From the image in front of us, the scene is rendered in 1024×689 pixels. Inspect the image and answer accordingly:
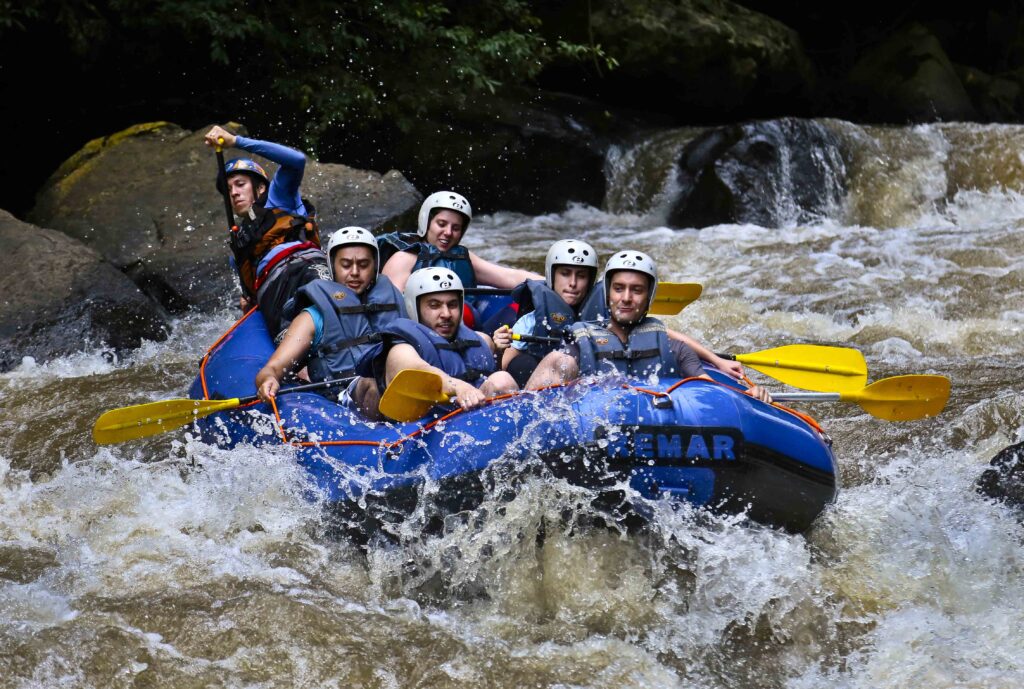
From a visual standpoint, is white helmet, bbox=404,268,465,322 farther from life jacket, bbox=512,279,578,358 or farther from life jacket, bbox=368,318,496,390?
life jacket, bbox=512,279,578,358

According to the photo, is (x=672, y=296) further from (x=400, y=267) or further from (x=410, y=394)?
(x=410, y=394)

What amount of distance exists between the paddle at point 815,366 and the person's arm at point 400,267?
1.68 metres

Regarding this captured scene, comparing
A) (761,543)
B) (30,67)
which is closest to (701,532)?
(761,543)

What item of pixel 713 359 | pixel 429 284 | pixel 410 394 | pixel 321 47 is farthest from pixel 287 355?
pixel 321 47

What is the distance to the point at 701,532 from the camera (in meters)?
3.91

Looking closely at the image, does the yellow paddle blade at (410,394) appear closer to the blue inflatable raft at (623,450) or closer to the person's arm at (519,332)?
the blue inflatable raft at (623,450)

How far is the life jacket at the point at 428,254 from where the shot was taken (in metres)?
5.70

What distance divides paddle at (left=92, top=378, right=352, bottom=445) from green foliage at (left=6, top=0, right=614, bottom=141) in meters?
4.82

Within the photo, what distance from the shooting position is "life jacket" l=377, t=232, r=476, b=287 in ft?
18.7

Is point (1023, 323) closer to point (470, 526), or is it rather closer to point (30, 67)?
point (470, 526)

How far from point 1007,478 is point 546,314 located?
1937mm

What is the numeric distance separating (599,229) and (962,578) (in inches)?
277

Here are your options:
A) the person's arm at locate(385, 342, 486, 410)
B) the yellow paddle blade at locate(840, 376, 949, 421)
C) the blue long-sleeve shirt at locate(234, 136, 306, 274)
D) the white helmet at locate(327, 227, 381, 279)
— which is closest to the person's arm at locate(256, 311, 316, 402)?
the white helmet at locate(327, 227, 381, 279)

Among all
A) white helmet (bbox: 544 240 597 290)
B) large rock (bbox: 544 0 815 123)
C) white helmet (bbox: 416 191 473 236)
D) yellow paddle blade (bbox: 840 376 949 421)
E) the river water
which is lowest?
the river water
